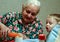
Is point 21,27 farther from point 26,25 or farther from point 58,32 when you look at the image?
point 58,32

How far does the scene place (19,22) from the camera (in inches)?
68.3

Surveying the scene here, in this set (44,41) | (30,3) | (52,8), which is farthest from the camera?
(52,8)

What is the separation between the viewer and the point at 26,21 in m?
1.69

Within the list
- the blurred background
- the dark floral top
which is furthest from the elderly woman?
the blurred background

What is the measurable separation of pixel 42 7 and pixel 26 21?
731mm

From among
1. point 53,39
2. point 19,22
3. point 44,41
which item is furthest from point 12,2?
point 53,39

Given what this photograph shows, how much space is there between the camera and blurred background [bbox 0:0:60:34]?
2166mm

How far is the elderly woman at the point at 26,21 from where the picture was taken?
1.64 meters

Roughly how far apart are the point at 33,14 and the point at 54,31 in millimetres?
646

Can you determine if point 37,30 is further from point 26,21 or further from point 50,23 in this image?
point 50,23

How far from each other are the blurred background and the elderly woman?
0.45 metres

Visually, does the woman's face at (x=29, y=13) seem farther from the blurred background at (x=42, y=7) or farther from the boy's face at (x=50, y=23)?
the blurred background at (x=42, y=7)

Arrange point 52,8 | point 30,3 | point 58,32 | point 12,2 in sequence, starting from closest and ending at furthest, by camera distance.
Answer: point 58,32, point 30,3, point 12,2, point 52,8

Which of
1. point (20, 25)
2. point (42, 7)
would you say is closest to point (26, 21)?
point (20, 25)
